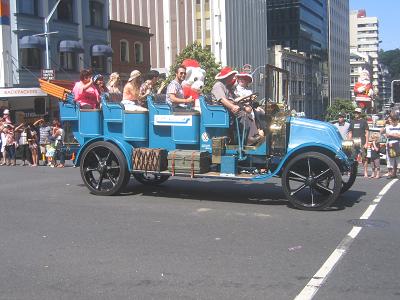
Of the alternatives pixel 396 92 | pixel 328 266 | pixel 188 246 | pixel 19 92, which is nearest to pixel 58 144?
pixel 396 92

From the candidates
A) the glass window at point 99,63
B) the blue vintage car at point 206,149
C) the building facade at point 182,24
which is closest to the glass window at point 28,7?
the glass window at point 99,63

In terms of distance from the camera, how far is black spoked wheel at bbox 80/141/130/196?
956 cm

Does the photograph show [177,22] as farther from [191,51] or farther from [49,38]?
[49,38]

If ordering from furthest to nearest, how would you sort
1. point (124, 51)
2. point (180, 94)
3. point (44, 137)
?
1. point (124, 51)
2. point (44, 137)
3. point (180, 94)

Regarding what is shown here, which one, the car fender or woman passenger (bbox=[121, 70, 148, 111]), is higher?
woman passenger (bbox=[121, 70, 148, 111])

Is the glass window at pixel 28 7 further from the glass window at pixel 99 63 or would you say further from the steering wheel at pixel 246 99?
the steering wheel at pixel 246 99

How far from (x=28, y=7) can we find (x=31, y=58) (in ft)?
9.88

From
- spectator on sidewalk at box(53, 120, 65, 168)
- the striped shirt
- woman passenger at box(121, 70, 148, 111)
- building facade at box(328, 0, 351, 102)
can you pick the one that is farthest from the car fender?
building facade at box(328, 0, 351, 102)

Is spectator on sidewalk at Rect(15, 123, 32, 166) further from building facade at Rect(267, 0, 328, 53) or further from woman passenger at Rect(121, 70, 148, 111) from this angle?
building facade at Rect(267, 0, 328, 53)

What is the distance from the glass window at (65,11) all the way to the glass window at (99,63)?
3221 mm

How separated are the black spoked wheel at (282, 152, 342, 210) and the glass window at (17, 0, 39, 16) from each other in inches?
1083

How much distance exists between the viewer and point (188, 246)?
6457 millimetres

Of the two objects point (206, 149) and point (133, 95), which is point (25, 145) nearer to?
point (133, 95)

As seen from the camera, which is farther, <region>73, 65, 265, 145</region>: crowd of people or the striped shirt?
the striped shirt
